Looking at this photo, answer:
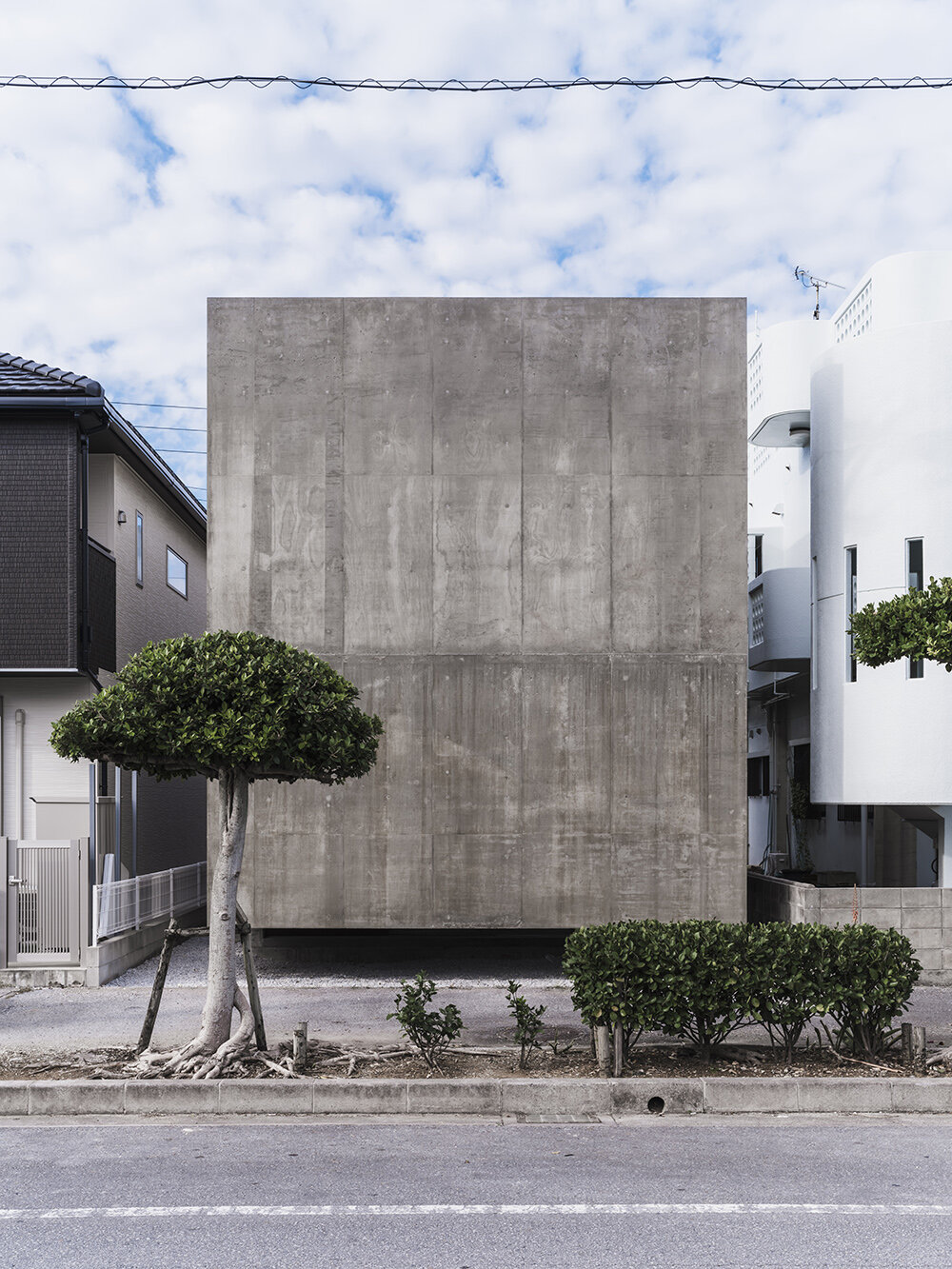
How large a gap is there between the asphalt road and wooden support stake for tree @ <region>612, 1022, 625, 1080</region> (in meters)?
0.56

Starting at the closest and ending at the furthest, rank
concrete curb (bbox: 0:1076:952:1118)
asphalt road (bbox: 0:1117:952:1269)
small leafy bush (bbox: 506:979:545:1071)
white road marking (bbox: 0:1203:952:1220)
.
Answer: asphalt road (bbox: 0:1117:952:1269) → white road marking (bbox: 0:1203:952:1220) → concrete curb (bbox: 0:1076:952:1118) → small leafy bush (bbox: 506:979:545:1071)

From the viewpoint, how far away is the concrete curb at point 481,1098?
7.79 metres

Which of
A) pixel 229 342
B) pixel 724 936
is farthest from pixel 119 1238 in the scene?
pixel 229 342

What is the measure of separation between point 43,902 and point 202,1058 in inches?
190

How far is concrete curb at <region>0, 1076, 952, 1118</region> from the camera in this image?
25.6ft

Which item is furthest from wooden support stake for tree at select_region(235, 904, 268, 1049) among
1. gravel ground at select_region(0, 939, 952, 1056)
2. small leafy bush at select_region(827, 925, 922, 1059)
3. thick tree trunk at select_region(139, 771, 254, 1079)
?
small leafy bush at select_region(827, 925, 922, 1059)

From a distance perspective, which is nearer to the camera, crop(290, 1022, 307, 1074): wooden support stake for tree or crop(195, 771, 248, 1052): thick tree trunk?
crop(290, 1022, 307, 1074): wooden support stake for tree

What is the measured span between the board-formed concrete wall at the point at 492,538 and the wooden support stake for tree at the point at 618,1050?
472cm

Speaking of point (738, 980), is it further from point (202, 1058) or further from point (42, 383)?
point (42, 383)

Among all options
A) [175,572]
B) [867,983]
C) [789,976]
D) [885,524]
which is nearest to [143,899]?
[175,572]

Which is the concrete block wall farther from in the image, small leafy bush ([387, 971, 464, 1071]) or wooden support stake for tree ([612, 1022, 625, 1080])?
small leafy bush ([387, 971, 464, 1071])

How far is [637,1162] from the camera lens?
21.8ft

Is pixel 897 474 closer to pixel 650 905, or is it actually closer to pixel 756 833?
pixel 650 905

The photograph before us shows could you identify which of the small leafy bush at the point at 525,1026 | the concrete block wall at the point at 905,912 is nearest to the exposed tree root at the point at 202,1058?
the small leafy bush at the point at 525,1026
